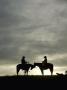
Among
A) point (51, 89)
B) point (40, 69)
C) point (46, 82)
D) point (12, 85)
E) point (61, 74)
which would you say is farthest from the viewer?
point (40, 69)

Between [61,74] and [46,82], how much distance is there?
35.1 ft

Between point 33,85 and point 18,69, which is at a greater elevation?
point 18,69

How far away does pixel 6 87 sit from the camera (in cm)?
3975

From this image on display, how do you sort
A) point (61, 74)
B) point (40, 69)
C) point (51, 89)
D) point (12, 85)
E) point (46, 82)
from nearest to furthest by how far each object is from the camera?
point (51, 89) → point (12, 85) → point (46, 82) → point (61, 74) → point (40, 69)

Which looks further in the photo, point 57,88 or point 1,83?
point 1,83

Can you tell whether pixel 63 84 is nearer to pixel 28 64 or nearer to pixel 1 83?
pixel 1 83

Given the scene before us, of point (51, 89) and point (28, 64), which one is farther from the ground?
point (28, 64)

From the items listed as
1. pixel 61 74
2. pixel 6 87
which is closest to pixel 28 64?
pixel 61 74

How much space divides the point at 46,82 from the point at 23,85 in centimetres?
366

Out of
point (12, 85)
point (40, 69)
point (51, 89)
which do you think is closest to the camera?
point (51, 89)

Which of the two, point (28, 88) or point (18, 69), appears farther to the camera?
point (18, 69)

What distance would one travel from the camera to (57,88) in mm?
39125

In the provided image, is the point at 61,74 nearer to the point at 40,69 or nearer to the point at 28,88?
the point at 40,69

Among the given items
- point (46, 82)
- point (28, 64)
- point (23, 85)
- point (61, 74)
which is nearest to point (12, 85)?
point (23, 85)
